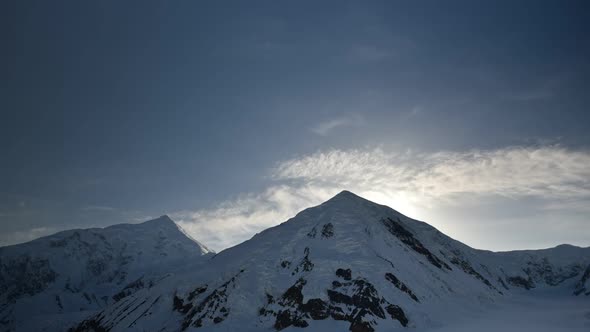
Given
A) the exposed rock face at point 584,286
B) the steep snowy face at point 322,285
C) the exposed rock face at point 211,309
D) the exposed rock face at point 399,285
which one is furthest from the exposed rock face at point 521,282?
the exposed rock face at point 211,309

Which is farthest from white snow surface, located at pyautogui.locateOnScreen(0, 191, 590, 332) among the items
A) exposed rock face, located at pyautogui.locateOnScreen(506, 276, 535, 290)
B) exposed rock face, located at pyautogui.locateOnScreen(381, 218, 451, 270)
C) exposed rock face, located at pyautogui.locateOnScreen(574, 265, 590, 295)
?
exposed rock face, located at pyautogui.locateOnScreen(506, 276, 535, 290)

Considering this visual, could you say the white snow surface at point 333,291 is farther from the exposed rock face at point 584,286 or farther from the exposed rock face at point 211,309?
the exposed rock face at point 584,286

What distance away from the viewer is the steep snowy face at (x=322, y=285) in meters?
61.0

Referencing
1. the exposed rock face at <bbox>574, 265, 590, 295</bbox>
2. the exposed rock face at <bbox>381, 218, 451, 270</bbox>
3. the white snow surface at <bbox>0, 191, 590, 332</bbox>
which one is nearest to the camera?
the white snow surface at <bbox>0, 191, 590, 332</bbox>

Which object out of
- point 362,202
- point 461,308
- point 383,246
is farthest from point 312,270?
point 362,202

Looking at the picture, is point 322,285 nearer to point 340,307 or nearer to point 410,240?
point 340,307

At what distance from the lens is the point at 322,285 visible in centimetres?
6619

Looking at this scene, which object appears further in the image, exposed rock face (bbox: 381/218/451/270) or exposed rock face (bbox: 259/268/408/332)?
exposed rock face (bbox: 381/218/451/270)

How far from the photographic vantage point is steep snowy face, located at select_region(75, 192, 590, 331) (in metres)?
61.0

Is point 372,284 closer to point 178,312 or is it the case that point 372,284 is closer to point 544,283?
point 178,312

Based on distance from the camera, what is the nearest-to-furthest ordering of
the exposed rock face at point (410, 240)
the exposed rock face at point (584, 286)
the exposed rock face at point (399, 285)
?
1. the exposed rock face at point (399, 285)
2. the exposed rock face at point (410, 240)
3. the exposed rock face at point (584, 286)

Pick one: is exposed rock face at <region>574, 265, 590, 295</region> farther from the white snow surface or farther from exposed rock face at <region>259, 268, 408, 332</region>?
exposed rock face at <region>259, 268, 408, 332</region>

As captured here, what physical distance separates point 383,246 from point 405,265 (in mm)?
6849

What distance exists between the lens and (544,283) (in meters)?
169
